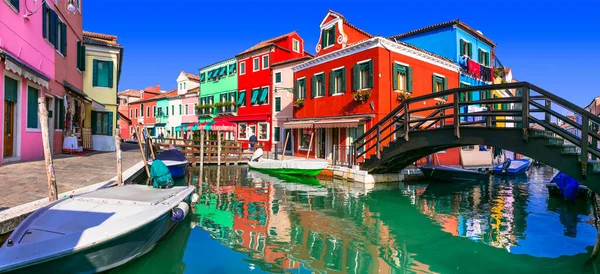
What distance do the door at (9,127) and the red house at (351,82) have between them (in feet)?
37.7

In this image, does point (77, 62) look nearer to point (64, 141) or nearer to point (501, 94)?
point (64, 141)

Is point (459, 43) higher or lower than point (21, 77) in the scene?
higher

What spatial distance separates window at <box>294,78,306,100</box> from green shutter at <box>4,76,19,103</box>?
45.8ft

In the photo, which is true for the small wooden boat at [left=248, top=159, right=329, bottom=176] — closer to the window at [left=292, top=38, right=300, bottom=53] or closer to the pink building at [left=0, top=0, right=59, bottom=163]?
the pink building at [left=0, top=0, right=59, bottom=163]

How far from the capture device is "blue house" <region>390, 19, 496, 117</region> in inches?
775

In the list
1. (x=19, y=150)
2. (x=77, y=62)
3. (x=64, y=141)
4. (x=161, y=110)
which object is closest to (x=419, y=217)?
(x=19, y=150)

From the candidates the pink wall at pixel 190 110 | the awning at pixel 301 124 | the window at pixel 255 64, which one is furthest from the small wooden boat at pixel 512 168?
the pink wall at pixel 190 110

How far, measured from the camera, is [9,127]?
9.68 m

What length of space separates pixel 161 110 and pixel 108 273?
37757mm

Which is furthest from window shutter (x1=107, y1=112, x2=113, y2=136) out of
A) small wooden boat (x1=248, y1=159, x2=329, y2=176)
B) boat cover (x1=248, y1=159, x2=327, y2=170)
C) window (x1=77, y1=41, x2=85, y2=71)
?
small wooden boat (x1=248, y1=159, x2=329, y2=176)

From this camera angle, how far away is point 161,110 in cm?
3928

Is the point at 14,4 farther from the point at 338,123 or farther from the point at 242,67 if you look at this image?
the point at 242,67

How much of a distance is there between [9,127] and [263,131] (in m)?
17.8

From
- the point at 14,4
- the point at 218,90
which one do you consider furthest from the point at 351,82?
the point at 218,90
